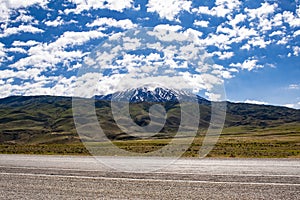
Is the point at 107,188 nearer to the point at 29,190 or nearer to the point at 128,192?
the point at 128,192

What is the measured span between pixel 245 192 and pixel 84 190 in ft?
15.5

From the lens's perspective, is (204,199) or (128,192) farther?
(128,192)

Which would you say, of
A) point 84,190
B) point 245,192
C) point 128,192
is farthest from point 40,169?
point 245,192

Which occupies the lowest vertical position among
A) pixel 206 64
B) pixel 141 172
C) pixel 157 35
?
pixel 141 172

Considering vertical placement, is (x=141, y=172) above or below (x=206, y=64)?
below

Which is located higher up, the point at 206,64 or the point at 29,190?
the point at 206,64

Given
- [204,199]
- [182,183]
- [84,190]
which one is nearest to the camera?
[204,199]

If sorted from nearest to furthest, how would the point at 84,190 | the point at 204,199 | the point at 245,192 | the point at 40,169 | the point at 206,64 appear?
the point at 204,199 → the point at 245,192 → the point at 84,190 → the point at 40,169 → the point at 206,64

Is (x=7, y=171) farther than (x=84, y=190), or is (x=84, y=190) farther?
(x=7, y=171)

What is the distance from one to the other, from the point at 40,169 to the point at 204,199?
9522 mm

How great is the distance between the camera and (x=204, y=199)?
9242mm

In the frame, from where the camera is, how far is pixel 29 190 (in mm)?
10930

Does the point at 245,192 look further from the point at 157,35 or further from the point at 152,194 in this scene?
the point at 157,35

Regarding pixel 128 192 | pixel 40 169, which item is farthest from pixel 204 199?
pixel 40 169
